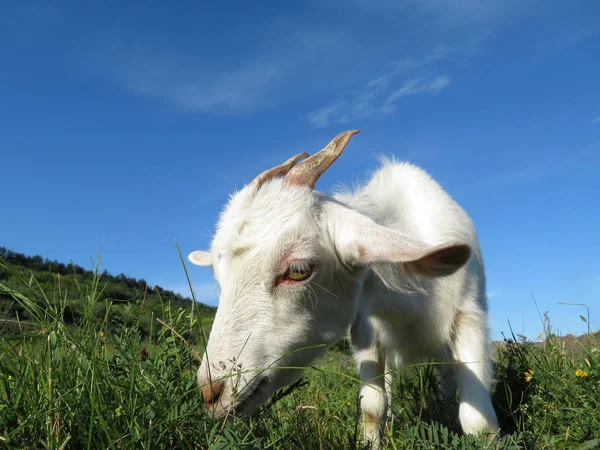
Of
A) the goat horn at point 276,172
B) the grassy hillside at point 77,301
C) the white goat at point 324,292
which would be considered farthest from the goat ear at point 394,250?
the grassy hillside at point 77,301

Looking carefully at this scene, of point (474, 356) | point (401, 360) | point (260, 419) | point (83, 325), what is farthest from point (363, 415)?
point (83, 325)

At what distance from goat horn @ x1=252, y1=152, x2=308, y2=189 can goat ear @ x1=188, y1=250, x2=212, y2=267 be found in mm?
970

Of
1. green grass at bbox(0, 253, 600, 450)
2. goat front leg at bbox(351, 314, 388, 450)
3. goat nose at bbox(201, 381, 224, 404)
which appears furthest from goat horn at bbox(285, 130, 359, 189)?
goat nose at bbox(201, 381, 224, 404)

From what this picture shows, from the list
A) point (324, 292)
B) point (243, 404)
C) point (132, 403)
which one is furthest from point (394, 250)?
point (132, 403)

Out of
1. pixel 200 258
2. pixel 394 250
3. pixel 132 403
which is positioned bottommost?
pixel 132 403

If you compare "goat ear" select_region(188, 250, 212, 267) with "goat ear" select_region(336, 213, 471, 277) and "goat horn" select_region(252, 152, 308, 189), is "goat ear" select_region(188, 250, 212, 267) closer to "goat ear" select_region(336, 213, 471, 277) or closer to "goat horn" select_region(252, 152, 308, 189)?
"goat horn" select_region(252, 152, 308, 189)

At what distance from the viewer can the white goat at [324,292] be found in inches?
96.7

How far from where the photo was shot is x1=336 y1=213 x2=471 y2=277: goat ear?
7.89 ft

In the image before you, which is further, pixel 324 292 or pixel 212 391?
pixel 324 292

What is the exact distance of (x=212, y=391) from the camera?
2174 millimetres

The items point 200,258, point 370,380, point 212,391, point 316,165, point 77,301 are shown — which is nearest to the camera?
point 212,391

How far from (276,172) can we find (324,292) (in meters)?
0.93

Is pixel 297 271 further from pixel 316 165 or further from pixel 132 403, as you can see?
pixel 132 403

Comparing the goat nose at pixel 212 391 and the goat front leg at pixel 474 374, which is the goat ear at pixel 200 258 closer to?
the goat nose at pixel 212 391
